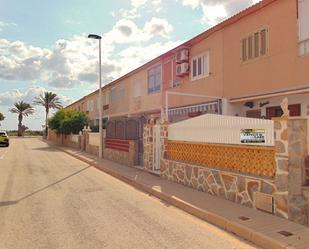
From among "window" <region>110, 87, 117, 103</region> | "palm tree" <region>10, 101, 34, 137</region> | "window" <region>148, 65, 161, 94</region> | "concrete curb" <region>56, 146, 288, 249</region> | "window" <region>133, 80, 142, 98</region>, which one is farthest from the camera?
"palm tree" <region>10, 101, 34, 137</region>

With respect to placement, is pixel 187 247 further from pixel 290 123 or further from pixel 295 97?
pixel 295 97

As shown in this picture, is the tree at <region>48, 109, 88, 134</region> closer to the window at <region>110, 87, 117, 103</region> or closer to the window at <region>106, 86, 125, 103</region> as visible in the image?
the window at <region>110, 87, 117, 103</region>

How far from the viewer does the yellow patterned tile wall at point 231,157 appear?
7.27 m

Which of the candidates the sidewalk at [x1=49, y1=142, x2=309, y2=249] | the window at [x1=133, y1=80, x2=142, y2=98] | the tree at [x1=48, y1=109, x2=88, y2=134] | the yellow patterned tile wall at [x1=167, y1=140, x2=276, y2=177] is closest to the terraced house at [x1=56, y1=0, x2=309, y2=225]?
the yellow patterned tile wall at [x1=167, y1=140, x2=276, y2=177]

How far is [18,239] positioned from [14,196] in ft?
13.3

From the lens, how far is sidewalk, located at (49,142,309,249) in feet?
17.6

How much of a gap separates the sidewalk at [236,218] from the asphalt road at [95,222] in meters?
0.21

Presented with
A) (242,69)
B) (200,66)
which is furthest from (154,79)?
(242,69)

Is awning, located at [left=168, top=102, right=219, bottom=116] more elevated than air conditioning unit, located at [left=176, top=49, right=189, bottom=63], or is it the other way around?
air conditioning unit, located at [left=176, top=49, right=189, bottom=63]

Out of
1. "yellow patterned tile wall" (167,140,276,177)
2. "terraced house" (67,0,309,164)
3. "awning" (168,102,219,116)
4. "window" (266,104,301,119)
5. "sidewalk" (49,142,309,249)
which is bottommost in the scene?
"sidewalk" (49,142,309,249)

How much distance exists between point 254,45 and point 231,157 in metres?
7.05

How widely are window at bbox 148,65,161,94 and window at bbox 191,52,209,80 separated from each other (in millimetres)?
4805

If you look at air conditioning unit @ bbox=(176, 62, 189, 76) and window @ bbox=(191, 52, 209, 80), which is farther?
air conditioning unit @ bbox=(176, 62, 189, 76)

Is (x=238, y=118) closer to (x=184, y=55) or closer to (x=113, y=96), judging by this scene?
(x=184, y=55)
